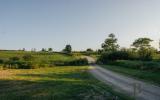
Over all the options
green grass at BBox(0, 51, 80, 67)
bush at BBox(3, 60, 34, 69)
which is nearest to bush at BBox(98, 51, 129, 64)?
green grass at BBox(0, 51, 80, 67)

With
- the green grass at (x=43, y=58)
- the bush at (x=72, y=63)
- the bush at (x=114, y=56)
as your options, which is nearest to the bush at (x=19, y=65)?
the green grass at (x=43, y=58)

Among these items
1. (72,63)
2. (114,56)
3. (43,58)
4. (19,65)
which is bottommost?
(19,65)

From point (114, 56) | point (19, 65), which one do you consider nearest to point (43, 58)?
point (114, 56)

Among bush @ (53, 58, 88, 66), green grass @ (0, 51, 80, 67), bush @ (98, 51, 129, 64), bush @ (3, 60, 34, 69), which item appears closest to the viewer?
bush @ (3, 60, 34, 69)

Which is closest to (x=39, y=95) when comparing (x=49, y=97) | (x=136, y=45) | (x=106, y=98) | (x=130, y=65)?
(x=49, y=97)

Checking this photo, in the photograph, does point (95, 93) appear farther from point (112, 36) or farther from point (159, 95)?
point (112, 36)

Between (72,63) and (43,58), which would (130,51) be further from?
(43,58)

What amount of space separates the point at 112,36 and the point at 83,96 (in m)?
123

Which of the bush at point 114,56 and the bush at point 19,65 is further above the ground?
the bush at point 114,56

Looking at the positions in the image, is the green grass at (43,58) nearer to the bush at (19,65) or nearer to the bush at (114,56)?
the bush at (19,65)

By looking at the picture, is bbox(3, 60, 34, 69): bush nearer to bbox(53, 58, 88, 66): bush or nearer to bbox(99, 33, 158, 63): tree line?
bbox(53, 58, 88, 66): bush

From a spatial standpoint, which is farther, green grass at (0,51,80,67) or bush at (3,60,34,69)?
green grass at (0,51,80,67)

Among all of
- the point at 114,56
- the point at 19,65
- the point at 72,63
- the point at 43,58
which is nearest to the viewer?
the point at 19,65

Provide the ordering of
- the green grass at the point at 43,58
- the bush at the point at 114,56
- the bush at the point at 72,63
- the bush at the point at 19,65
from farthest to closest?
the bush at the point at 114,56 < the bush at the point at 72,63 < the green grass at the point at 43,58 < the bush at the point at 19,65
